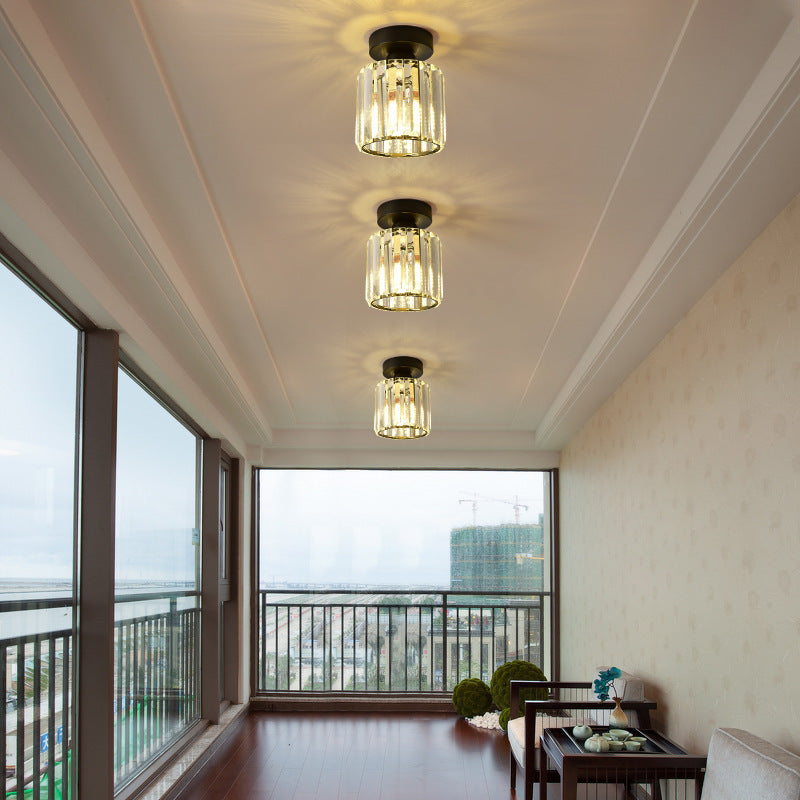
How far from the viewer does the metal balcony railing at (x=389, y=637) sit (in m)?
8.23

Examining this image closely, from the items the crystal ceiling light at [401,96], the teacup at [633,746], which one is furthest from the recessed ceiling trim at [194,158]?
the teacup at [633,746]

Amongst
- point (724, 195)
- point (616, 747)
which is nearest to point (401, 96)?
point (724, 195)

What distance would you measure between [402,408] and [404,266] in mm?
2147

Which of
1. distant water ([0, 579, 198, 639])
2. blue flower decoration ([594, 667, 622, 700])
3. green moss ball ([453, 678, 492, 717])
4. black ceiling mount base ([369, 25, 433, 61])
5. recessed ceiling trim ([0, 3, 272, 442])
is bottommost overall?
green moss ball ([453, 678, 492, 717])

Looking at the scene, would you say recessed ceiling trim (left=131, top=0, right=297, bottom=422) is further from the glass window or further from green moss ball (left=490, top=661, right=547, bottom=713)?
the glass window

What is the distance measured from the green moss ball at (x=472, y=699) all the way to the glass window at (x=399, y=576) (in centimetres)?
78

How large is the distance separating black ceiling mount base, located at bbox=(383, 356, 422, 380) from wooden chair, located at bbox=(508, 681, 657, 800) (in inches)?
80.2

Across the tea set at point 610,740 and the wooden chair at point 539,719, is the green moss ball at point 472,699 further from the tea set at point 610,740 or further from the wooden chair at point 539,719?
the tea set at point 610,740

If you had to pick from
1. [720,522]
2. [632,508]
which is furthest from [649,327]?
[632,508]

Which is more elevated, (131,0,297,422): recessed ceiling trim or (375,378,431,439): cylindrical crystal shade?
(131,0,297,422): recessed ceiling trim

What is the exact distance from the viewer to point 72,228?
3.02 metres

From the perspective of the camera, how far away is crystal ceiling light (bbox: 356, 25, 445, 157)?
7.30ft

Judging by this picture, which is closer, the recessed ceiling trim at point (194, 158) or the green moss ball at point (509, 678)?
the recessed ceiling trim at point (194, 158)

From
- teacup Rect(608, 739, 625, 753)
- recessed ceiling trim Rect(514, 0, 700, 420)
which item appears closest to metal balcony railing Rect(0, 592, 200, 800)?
teacup Rect(608, 739, 625, 753)
